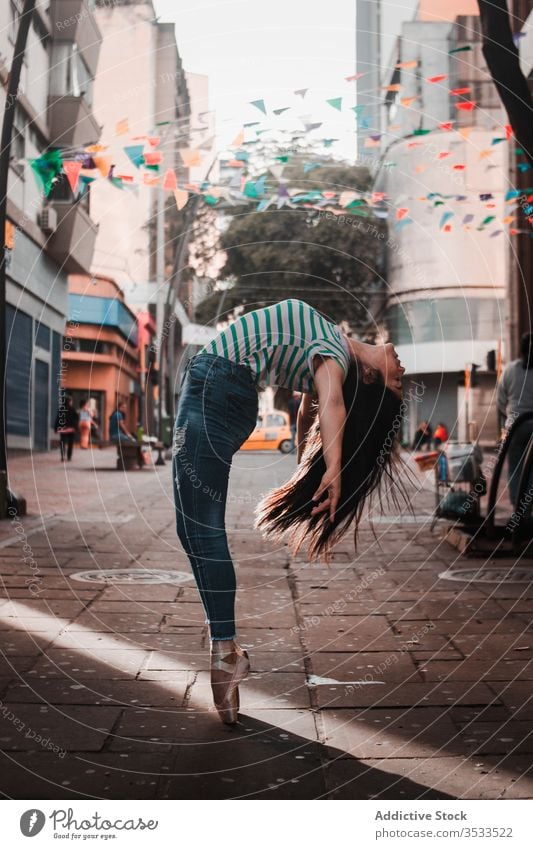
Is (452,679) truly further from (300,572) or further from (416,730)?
(300,572)

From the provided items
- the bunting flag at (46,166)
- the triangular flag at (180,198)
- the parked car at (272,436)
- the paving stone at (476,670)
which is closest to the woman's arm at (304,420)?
the paving stone at (476,670)

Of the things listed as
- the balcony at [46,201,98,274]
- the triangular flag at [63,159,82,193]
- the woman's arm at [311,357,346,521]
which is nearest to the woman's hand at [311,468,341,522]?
the woman's arm at [311,357,346,521]

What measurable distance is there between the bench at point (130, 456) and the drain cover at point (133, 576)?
12340mm

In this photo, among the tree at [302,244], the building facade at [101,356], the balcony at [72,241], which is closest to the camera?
the tree at [302,244]

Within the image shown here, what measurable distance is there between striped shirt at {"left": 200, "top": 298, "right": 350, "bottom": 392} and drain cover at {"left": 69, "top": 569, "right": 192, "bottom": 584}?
9.92 ft

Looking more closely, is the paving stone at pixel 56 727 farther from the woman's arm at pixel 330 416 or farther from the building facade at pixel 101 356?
the building facade at pixel 101 356

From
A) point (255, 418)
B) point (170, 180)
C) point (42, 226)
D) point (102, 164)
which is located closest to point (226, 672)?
point (255, 418)

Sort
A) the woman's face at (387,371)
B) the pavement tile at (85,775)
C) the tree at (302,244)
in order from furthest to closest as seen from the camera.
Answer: the tree at (302,244) < the woman's face at (387,371) < the pavement tile at (85,775)

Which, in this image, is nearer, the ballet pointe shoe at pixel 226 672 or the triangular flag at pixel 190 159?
the ballet pointe shoe at pixel 226 672

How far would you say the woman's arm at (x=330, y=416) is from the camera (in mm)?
2691

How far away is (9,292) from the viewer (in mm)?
19359

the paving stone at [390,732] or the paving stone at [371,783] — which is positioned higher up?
the paving stone at [371,783]

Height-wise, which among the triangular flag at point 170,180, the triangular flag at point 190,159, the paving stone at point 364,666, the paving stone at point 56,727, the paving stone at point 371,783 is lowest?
the paving stone at point 364,666

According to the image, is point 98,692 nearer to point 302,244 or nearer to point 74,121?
point 302,244
